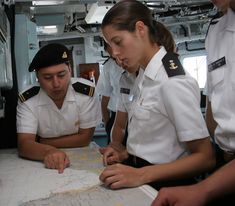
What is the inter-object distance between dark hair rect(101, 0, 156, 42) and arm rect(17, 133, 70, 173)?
646 millimetres

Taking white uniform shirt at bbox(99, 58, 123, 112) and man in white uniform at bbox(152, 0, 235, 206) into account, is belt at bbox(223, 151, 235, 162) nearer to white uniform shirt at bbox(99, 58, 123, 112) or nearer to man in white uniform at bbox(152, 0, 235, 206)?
man in white uniform at bbox(152, 0, 235, 206)

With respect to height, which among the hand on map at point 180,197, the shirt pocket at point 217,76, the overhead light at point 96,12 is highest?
the overhead light at point 96,12

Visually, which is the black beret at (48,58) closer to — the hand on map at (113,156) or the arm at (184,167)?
the hand on map at (113,156)

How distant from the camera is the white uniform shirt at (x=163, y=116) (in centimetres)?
112

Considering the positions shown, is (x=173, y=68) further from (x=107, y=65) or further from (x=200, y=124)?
(x=107, y=65)

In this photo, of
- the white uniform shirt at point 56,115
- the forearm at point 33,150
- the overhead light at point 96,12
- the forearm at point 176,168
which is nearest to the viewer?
the forearm at point 176,168

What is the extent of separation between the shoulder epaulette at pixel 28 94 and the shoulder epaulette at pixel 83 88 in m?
0.24

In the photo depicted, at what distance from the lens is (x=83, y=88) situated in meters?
2.01

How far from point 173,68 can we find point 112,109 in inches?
97.4

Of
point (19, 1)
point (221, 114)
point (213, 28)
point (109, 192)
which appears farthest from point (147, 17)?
point (19, 1)

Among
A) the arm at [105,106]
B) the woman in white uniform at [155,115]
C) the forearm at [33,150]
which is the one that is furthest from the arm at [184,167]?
the arm at [105,106]

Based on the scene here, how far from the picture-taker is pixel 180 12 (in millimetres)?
5039

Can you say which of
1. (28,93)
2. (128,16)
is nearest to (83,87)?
(28,93)

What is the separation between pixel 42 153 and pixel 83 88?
552 mm
